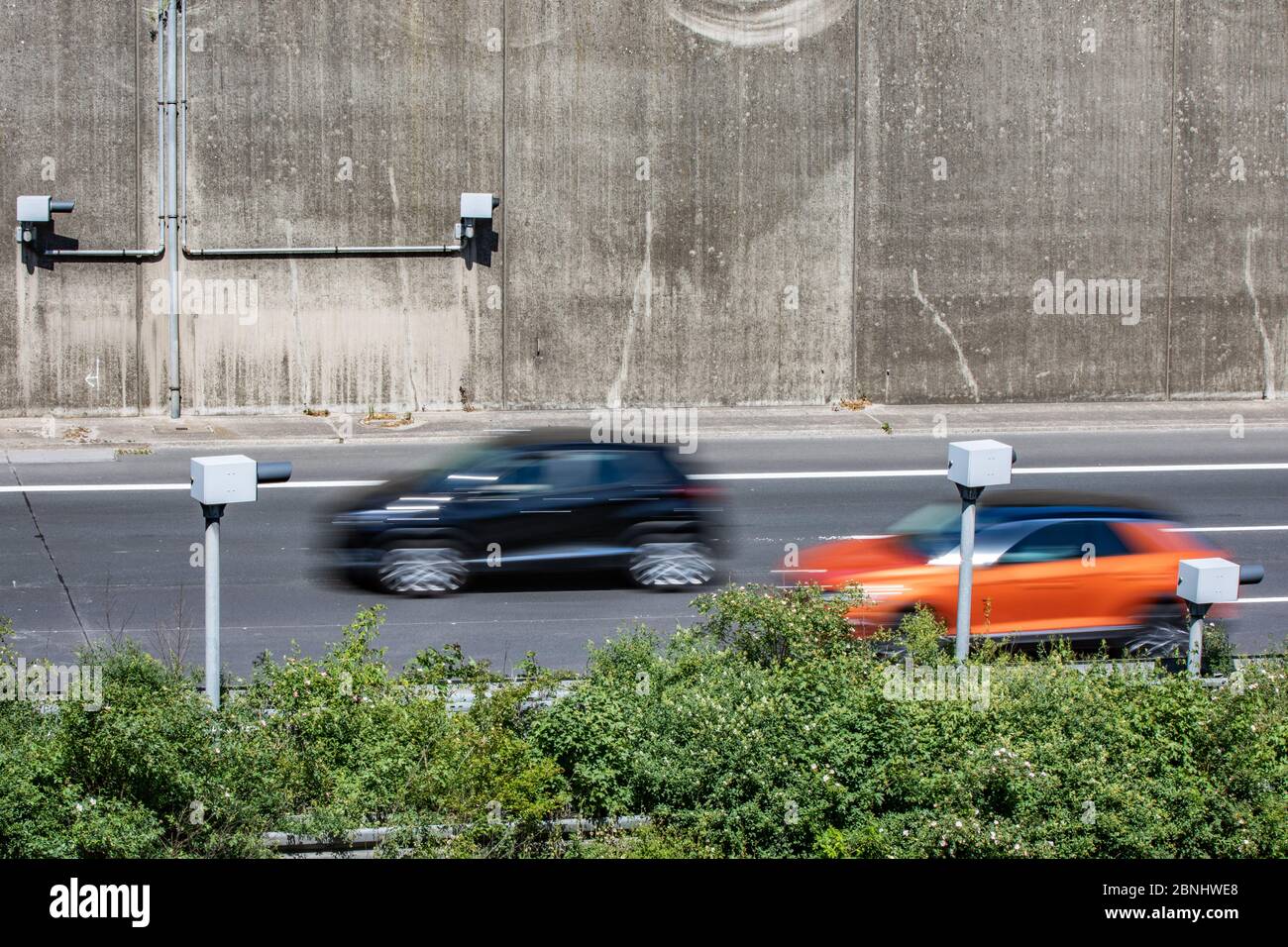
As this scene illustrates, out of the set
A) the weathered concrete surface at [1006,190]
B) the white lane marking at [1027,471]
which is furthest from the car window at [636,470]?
the weathered concrete surface at [1006,190]

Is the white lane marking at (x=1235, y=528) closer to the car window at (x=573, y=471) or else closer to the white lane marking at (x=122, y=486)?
the car window at (x=573, y=471)

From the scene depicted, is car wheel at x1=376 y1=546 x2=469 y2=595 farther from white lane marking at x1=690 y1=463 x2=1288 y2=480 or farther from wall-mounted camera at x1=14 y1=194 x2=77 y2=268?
wall-mounted camera at x1=14 y1=194 x2=77 y2=268

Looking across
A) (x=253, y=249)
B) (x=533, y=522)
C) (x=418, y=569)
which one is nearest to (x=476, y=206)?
(x=253, y=249)

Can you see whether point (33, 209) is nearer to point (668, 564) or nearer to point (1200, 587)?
point (668, 564)

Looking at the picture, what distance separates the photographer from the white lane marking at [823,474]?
2191cm

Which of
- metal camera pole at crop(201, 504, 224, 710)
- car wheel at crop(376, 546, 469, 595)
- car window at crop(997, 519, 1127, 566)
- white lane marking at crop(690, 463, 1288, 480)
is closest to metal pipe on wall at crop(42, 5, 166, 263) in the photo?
white lane marking at crop(690, 463, 1288, 480)

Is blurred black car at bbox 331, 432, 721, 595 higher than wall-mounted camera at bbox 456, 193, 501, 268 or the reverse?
the reverse

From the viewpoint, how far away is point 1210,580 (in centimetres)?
1322

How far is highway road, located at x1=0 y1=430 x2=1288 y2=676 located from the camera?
1573cm

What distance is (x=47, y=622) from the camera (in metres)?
15.8

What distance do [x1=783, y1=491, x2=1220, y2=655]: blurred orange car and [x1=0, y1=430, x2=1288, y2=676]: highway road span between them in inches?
61.6

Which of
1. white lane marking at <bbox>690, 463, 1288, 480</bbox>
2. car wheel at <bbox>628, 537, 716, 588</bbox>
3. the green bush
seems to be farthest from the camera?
white lane marking at <bbox>690, 463, 1288, 480</bbox>
